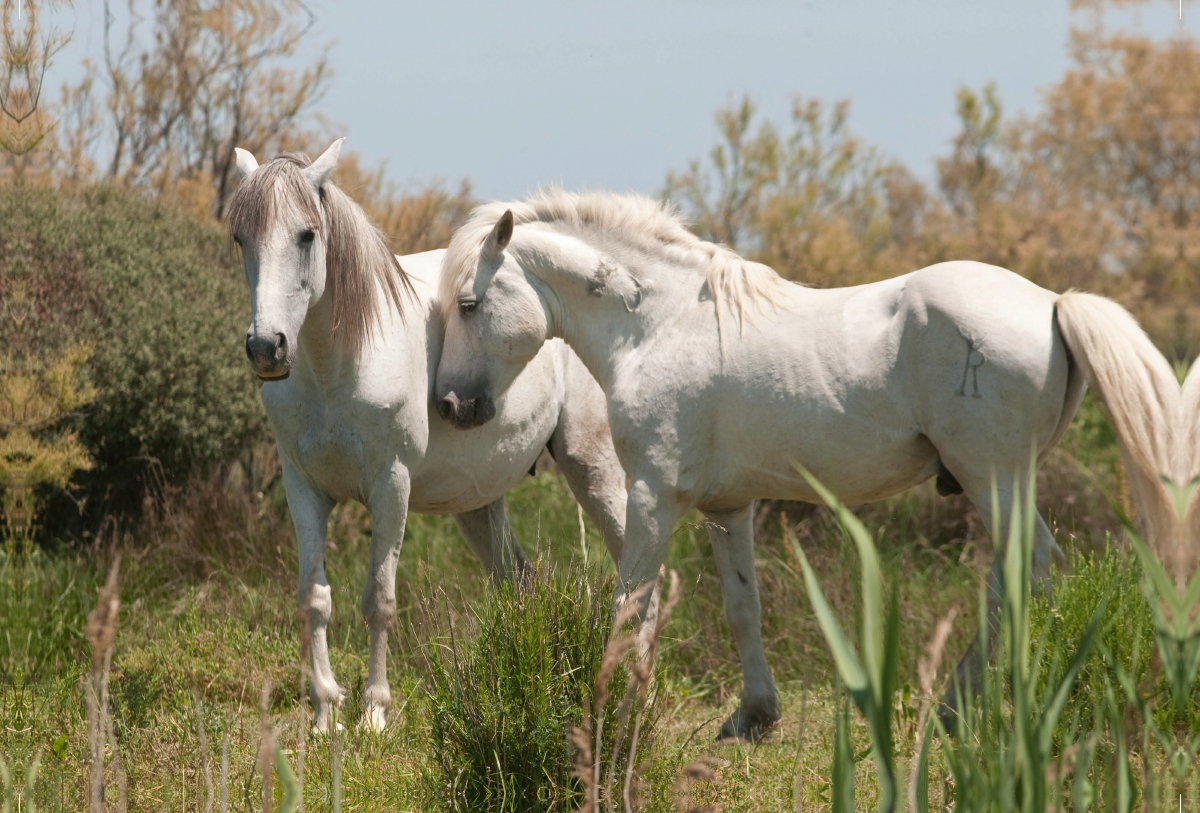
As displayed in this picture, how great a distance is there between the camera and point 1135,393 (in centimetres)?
351

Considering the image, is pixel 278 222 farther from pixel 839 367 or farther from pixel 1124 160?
pixel 1124 160

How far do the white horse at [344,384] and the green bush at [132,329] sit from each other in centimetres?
253

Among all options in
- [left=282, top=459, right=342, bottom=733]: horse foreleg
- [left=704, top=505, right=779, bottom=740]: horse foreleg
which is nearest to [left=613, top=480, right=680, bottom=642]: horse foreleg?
[left=704, top=505, right=779, bottom=740]: horse foreleg

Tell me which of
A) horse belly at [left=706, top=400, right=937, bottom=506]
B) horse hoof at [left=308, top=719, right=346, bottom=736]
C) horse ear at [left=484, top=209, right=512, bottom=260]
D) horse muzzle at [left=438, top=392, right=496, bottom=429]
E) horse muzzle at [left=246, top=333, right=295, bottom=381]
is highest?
horse ear at [left=484, top=209, right=512, bottom=260]

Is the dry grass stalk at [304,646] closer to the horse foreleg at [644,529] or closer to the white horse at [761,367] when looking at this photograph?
the white horse at [761,367]

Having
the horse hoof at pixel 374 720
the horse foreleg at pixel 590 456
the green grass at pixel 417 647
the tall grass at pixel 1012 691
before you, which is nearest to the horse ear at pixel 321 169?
the green grass at pixel 417 647

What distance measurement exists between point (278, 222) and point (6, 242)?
12.1ft

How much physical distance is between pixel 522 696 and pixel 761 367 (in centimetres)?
163

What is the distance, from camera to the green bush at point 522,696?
3.05 metres

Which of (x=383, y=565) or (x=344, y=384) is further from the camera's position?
(x=383, y=565)

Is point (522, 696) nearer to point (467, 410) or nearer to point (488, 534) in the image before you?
point (467, 410)

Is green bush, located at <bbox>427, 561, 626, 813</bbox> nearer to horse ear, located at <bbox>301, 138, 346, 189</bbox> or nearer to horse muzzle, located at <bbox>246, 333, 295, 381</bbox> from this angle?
horse muzzle, located at <bbox>246, 333, 295, 381</bbox>

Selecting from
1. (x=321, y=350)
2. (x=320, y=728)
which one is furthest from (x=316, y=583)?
(x=321, y=350)

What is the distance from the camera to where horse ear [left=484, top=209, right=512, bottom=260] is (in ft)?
14.2
